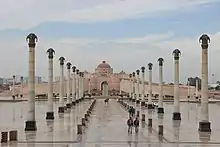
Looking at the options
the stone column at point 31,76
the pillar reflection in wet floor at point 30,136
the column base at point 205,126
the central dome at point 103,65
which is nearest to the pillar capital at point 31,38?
the stone column at point 31,76

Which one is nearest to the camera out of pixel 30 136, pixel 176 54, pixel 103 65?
pixel 30 136

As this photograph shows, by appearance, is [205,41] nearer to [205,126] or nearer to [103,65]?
[205,126]

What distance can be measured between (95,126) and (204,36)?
31.2ft

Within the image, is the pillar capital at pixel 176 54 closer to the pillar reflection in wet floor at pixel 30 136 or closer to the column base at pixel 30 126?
the column base at pixel 30 126

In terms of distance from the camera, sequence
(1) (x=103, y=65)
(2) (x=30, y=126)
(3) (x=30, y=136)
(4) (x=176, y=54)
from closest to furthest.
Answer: (3) (x=30, y=136), (2) (x=30, y=126), (4) (x=176, y=54), (1) (x=103, y=65)

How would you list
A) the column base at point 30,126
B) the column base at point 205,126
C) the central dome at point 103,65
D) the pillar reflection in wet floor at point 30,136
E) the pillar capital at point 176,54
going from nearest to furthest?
the pillar reflection in wet floor at point 30,136, the column base at point 30,126, the column base at point 205,126, the pillar capital at point 176,54, the central dome at point 103,65

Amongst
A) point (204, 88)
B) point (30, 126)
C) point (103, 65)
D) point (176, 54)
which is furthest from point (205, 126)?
point (103, 65)

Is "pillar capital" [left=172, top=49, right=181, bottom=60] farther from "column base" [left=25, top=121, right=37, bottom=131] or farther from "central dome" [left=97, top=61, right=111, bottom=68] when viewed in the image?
"central dome" [left=97, top=61, right=111, bottom=68]

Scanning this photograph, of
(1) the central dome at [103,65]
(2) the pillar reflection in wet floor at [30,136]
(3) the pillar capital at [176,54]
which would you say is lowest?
(2) the pillar reflection in wet floor at [30,136]

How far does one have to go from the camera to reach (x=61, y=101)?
54281mm

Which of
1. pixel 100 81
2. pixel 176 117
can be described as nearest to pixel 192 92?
pixel 100 81

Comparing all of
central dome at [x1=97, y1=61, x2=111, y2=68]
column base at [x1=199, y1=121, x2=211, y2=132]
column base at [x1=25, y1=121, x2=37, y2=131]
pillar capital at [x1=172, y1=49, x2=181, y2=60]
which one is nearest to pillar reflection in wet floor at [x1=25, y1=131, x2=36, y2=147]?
column base at [x1=25, y1=121, x2=37, y2=131]

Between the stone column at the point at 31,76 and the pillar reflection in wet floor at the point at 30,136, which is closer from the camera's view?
the pillar reflection in wet floor at the point at 30,136

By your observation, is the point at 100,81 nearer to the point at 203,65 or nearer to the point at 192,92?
the point at 192,92
